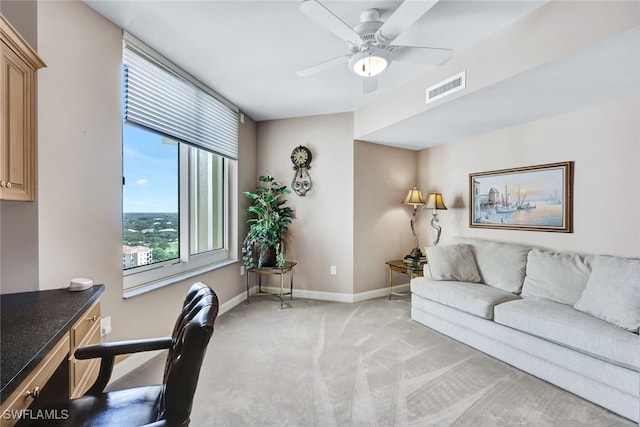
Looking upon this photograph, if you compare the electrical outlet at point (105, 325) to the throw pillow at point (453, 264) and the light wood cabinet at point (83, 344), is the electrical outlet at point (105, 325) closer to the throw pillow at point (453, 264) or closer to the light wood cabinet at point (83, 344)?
the light wood cabinet at point (83, 344)

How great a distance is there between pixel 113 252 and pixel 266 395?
4.98ft

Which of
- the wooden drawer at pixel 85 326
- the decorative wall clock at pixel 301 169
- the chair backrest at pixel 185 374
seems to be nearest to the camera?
the chair backrest at pixel 185 374

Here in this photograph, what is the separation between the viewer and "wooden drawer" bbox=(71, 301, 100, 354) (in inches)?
52.5

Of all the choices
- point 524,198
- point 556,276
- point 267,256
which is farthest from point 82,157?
point 524,198

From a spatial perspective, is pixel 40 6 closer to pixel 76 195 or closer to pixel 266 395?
pixel 76 195

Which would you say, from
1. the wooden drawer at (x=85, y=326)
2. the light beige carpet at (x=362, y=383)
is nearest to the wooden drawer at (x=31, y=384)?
the wooden drawer at (x=85, y=326)

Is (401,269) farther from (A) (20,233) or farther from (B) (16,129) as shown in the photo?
(B) (16,129)

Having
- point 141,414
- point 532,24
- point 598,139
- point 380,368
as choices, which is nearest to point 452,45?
point 532,24

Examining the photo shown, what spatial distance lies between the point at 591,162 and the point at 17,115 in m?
4.18

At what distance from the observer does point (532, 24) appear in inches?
76.7

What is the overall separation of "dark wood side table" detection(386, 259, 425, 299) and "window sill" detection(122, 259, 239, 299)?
2216mm

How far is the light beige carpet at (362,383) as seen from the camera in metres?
1.79

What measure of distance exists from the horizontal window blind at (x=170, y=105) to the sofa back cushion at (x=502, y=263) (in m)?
3.26

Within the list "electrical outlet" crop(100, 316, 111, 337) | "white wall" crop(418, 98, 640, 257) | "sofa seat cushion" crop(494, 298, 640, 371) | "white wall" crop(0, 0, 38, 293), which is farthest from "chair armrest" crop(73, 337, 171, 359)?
"white wall" crop(418, 98, 640, 257)
